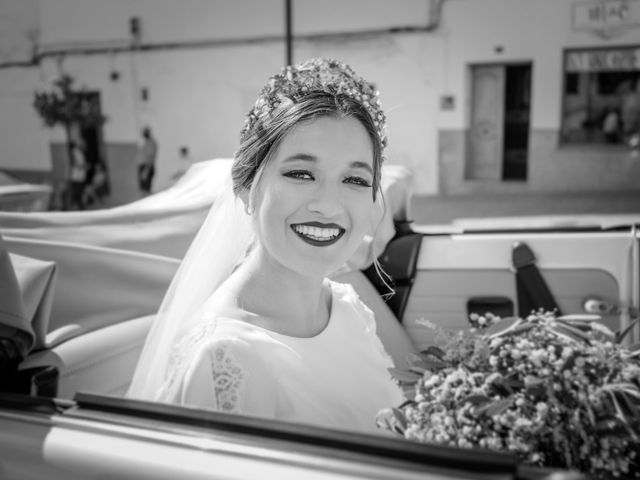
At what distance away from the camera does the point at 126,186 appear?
15.6 meters

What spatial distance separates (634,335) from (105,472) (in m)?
2.42

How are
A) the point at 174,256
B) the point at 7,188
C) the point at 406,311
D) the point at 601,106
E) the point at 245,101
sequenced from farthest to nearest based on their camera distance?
the point at 245,101 → the point at 601,106 → the point at 7,188 → the point at 406,311 → the point at 174,256

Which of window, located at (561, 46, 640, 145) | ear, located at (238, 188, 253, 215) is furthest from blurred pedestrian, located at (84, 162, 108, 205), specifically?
ear, located at (238, 188, 253, 215)

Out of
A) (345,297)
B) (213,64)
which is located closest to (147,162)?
(213,64)

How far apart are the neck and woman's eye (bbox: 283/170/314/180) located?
254mm

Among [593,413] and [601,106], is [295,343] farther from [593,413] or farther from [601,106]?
[601,106]

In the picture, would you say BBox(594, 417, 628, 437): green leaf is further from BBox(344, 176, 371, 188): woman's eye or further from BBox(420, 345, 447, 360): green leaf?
BBox(344, 176, 371, 188): woman's eye

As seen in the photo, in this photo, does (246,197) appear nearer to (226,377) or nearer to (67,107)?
(226,377)

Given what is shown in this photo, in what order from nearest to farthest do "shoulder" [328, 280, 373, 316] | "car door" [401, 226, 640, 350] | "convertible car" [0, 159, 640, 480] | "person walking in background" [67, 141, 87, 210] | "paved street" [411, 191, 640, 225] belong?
1. "convertible car" [0, 159, 640, 480]
2. "shoulder" [328, 280, 373, 316]
3. "car door" [401, 226, 640, 350]
4. "paved street" [411, 191, 640, 225]
5. "person walking in background" [67, 141, 87, 210]

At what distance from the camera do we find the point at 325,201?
1.56 meters

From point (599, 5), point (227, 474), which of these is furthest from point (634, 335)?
point (599, 5)

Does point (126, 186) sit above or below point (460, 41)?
below

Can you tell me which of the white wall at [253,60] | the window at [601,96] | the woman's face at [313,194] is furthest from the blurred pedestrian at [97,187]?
the woman's face at [313,194]

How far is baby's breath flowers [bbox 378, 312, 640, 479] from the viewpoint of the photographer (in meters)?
1.08
